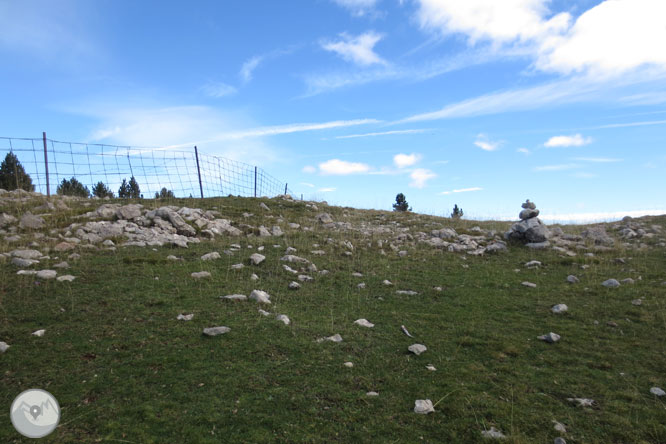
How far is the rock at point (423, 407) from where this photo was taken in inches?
178

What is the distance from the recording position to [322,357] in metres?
5.75

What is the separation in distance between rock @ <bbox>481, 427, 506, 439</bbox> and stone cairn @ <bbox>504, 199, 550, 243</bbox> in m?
12.3

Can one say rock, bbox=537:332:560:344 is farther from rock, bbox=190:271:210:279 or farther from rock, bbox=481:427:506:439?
rock, bbox=190:271:210:279

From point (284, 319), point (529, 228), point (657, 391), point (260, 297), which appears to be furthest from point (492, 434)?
point (529, 228)

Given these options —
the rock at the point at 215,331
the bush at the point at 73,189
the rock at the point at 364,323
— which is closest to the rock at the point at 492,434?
the rock at the point at 364,323

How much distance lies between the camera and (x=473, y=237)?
52.5 ft

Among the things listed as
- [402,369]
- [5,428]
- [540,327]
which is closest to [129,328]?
[5,428]

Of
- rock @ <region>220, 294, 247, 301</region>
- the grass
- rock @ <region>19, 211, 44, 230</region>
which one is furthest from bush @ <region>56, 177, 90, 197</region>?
rock @ <region>220, 294, 247, 301</region>

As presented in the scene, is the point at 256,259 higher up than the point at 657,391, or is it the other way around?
the point at 256,259

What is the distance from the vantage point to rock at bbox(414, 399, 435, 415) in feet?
14.8

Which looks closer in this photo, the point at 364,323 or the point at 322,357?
the point at 322,357

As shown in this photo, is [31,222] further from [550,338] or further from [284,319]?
[550,338]

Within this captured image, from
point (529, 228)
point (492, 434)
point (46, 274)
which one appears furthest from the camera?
point (529, 228)

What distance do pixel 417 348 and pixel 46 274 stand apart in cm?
764
